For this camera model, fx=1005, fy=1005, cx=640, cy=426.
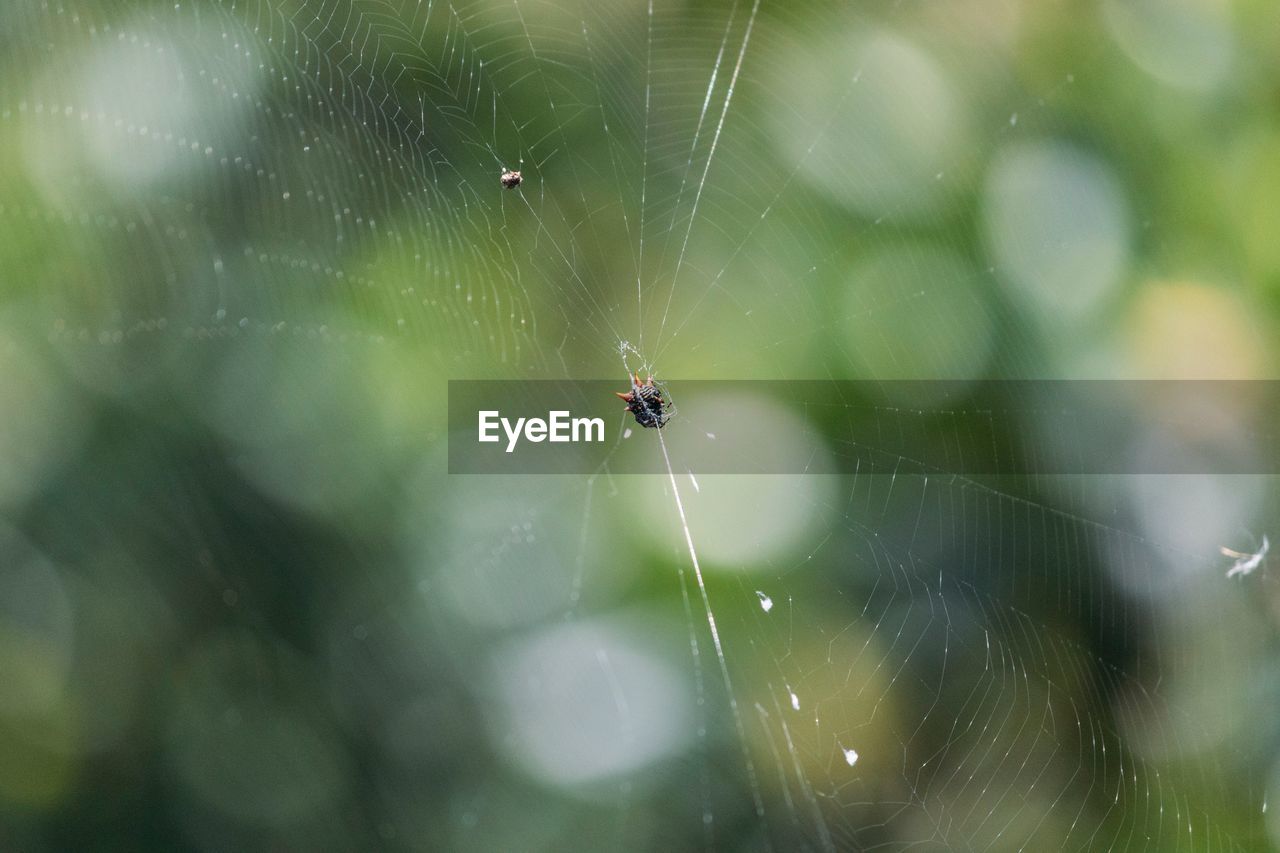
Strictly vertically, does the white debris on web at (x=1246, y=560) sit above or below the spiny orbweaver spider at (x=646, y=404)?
below

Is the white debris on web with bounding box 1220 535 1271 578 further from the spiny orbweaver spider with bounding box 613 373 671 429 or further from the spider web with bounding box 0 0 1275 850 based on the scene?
the spiny orbweaver spider with bounding box 613 373 671 429

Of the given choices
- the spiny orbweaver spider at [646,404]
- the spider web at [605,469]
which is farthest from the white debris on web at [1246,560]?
the spiny orbweaver spider at [646,404]

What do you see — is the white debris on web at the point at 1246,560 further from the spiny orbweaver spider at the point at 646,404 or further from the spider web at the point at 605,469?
the spiny orbweaver spider at the point at 646,404

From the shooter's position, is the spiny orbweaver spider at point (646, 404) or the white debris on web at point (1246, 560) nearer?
the white debris on web at point (1246, 560)

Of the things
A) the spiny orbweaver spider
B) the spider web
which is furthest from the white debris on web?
the spiny orbweaver spider

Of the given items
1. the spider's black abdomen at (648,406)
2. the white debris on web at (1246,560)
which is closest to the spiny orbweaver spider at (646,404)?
the spider's black abdomen at (648,406)
